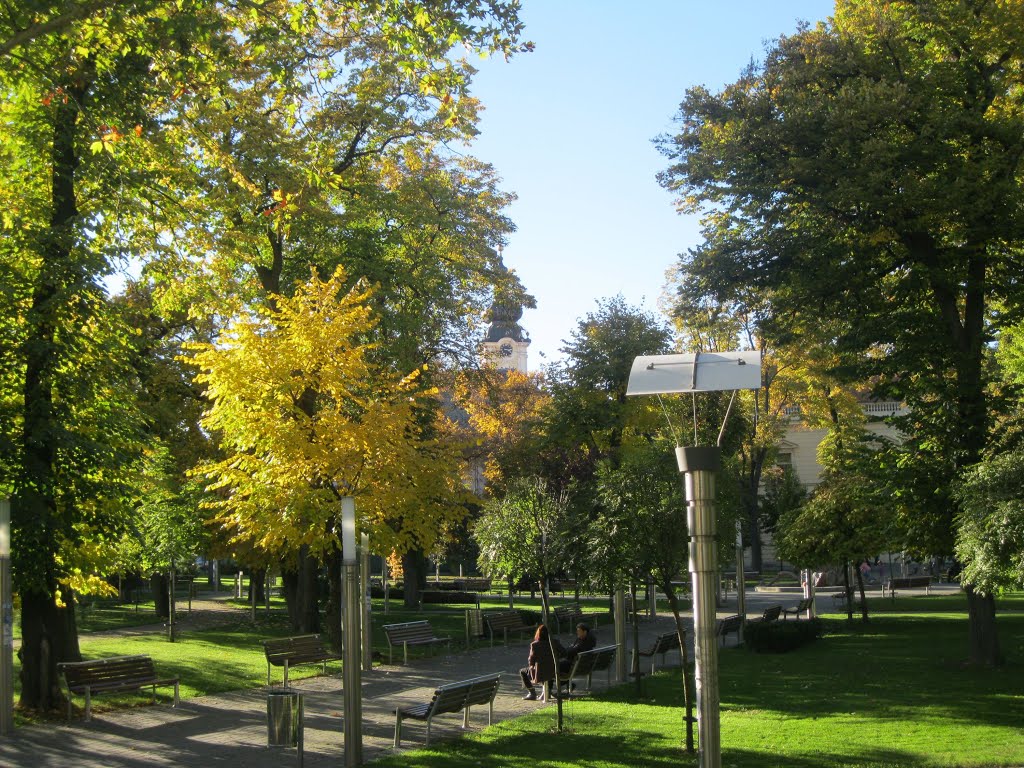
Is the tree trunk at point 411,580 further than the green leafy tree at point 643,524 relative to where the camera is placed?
Yes

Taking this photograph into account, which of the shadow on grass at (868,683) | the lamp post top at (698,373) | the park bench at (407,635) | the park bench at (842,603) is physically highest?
the lamp post top at (698,373)

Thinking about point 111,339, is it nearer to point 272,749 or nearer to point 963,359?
point 272,749

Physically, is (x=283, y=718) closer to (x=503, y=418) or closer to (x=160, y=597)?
(x=160, y=597)

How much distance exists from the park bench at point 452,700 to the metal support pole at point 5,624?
5.12 metres

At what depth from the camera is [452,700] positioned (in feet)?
43.4

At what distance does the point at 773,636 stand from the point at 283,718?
14186 millimetres

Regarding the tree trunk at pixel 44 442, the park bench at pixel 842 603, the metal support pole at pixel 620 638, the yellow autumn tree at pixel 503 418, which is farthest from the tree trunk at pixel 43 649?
the park bench at pixel 842 603

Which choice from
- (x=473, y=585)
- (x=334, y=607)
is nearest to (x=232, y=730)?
(x=334, y=607)

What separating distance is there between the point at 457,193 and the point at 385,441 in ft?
47.3

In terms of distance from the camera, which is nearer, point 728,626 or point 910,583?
point 728,626

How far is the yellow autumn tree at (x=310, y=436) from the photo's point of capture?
19.9 metres

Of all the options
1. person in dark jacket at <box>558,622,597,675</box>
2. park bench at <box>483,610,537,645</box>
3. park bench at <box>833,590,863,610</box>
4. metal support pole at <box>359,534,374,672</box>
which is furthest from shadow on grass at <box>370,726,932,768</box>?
park bench at <box>833,590,863,610</box>

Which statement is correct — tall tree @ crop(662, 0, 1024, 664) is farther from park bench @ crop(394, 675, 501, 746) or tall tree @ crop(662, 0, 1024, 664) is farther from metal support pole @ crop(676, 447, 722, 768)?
metal support pole @ crop(676, 447, 722, 768)

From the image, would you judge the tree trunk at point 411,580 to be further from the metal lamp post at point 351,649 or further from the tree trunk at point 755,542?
the metal lamp post at point 351,649
